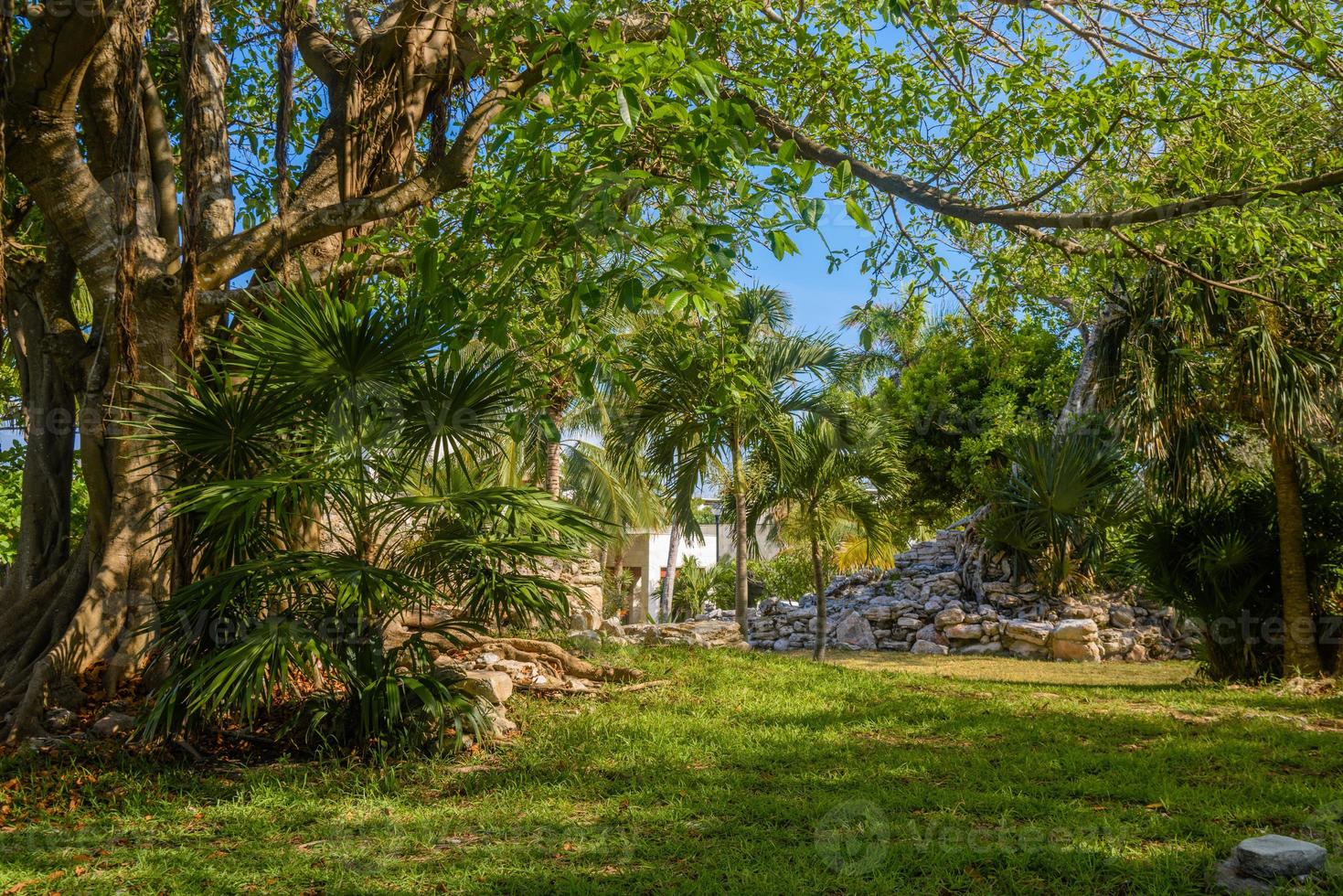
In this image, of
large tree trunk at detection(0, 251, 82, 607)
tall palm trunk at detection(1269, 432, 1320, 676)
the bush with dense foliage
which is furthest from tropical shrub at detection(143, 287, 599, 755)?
the bush with dense foliage

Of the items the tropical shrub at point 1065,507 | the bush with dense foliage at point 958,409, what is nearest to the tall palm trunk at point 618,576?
the bush with dense foliage at point 958,409

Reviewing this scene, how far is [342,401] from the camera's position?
218 inches

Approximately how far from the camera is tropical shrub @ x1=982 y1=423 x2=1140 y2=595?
46.4 ft

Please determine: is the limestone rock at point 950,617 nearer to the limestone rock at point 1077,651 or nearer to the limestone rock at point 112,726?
the limestone rock at point 1077,651

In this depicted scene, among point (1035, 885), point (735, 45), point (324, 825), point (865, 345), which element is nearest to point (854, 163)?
point (865, 345)

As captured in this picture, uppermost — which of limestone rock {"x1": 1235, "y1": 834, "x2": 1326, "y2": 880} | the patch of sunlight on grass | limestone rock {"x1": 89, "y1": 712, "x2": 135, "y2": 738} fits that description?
limestone rock {"x1": 89, "y1": 712, "x2": 135, "y2": 738}

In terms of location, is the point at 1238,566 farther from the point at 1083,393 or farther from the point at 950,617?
the point at 1083,393

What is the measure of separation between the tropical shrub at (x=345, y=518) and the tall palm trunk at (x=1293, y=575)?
7489 mm

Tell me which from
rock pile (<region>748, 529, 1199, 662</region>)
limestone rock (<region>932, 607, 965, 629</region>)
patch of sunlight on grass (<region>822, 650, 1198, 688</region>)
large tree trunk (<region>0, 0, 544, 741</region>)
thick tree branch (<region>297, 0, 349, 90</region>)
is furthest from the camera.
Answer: limestone rock (<region>932, 607, 965, 629</region>)

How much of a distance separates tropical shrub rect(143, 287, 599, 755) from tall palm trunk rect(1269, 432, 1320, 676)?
24.6 ft

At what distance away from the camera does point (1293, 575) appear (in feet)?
30.0

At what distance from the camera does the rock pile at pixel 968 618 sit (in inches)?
584

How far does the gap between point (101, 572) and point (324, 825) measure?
2.90m

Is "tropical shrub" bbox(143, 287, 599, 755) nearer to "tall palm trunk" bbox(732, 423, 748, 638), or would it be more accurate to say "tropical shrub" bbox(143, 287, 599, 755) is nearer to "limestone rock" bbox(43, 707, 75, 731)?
"limestone rock" bbox(43, 707, 75, 731)
